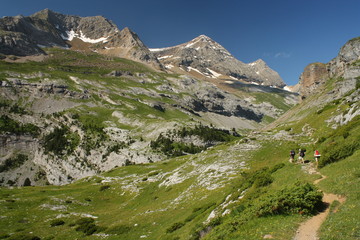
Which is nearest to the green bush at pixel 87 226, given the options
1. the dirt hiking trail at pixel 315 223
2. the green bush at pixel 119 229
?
the green bush at pixel 119 229

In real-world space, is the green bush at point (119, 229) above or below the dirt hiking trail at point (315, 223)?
below

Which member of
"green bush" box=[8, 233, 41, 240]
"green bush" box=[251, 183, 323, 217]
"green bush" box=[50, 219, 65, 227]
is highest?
"green bush" box=[251, 183, 323, 217]

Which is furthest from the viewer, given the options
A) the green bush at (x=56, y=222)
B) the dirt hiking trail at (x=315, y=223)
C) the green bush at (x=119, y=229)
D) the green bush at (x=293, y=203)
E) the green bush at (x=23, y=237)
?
the green bush at (x=56, y=222)

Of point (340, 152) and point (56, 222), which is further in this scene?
point (56, 222)

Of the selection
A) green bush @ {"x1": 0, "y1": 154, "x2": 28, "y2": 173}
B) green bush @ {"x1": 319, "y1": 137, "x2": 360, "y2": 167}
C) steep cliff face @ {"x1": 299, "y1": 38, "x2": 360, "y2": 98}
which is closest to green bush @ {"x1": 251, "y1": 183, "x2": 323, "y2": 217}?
green bush @ {"x1": 319, "y1": 137, "x2": 360, "y2": 167}

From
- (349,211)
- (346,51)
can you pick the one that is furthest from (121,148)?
(349,211)

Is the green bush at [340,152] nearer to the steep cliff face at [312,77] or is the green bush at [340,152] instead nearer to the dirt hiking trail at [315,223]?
the dirt hiking trail at [315,223]

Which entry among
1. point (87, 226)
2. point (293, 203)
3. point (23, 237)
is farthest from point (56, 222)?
point (293, 203)

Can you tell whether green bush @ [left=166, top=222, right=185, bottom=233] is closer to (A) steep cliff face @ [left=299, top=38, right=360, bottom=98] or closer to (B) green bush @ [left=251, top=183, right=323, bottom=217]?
(B) green bush @ [left=251, top=183, right=323, bottom=217]

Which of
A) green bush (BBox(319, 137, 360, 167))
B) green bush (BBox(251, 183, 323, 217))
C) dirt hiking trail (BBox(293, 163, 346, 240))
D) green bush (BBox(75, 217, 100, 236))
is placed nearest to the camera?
dirt hiking trail (BBox(293, 163, 346, 240))

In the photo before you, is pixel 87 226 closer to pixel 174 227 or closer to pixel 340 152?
pixel 174 227

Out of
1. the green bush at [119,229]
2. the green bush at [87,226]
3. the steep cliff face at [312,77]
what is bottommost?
the green bush at [119,229]

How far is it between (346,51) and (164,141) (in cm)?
13674

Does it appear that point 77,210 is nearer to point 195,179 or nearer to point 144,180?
point 144,180
